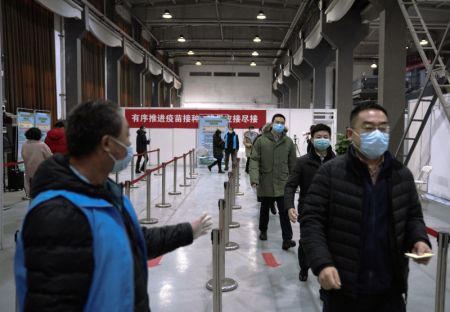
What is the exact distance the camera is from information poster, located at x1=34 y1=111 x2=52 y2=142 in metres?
10.9

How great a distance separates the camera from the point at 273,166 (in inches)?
216

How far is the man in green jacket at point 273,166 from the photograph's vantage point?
5453 mm

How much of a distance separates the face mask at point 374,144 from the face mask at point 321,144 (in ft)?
6.32

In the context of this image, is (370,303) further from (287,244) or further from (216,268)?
(287,244)

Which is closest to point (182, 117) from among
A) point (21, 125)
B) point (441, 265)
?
point (21, 125)

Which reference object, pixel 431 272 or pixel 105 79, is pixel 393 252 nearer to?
pixel 431 272

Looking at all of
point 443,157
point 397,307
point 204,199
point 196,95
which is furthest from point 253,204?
point 196,95

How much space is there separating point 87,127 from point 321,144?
2987 millimetres

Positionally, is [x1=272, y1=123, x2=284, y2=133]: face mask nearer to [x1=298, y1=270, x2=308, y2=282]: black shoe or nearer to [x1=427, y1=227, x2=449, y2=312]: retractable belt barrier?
[x1=298, y1=270, x2=308, y2=282]: black shoe

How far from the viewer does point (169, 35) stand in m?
23.6

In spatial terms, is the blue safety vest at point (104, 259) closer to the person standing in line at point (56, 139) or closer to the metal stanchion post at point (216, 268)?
the metal stanchion post at point (216, 268)

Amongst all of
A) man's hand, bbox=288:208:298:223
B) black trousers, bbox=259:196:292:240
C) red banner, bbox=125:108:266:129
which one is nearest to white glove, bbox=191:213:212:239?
man's hand, bbox=288:208:298:223

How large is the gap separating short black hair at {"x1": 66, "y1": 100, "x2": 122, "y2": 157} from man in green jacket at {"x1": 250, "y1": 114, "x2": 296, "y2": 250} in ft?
13.7

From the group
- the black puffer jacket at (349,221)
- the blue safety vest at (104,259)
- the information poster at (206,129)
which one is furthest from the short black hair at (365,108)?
the information poster at (206,129)
